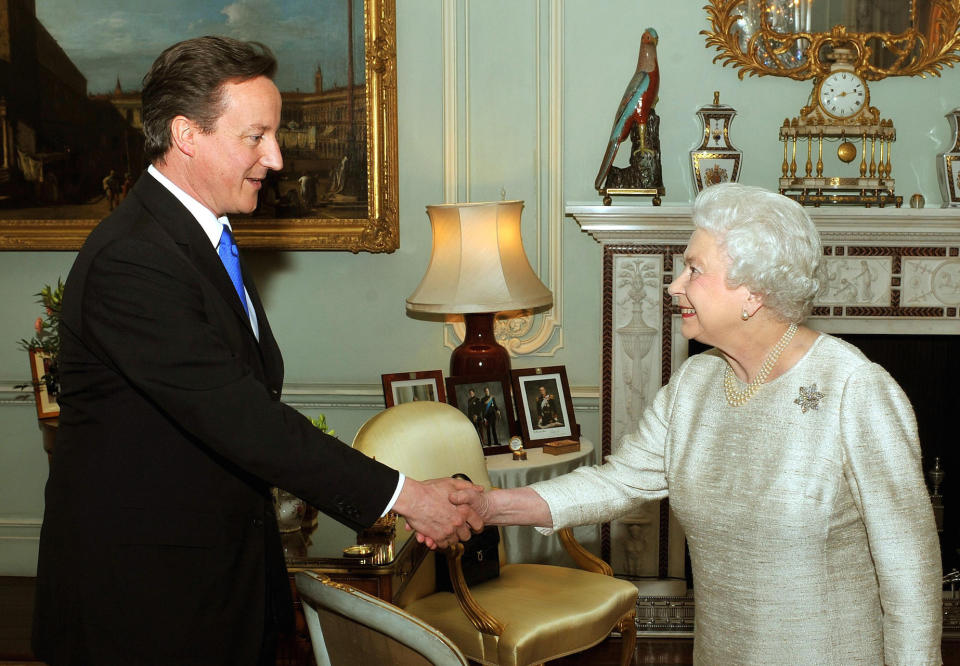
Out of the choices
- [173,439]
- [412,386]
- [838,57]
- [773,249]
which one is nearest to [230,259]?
[173,439]

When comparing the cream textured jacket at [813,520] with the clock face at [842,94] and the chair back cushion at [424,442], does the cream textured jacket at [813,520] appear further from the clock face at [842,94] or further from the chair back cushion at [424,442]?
the clock face at [842,94]

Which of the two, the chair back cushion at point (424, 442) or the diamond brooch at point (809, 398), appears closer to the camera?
the diamond brooch at point (809, 398)

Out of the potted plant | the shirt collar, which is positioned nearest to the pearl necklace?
the shirt collar

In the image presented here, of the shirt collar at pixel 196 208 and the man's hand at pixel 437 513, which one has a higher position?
the shirt collar at pixel 196 208

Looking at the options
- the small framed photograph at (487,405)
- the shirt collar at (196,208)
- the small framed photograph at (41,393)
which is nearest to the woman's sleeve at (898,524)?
the shirt collar at (196,208)

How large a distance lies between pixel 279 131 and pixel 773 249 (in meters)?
2.84

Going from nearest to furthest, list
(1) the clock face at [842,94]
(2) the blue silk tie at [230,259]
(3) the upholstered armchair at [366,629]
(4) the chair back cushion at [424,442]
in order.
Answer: (3) the upholstered armchair at [366,629] → (2) the blue silk tie at [230,259] → (4) the chair back cushion at [424,442] → (1) the clock face at [842,94]

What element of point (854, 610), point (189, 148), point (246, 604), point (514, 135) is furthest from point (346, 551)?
point (514, 135)

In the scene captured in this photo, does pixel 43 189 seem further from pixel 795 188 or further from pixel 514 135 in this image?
pixel 795 188

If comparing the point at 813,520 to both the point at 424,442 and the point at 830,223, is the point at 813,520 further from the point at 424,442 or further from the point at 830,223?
the point at 830,223

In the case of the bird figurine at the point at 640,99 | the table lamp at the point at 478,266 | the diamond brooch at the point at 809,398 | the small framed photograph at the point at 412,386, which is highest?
the bird figurine at the point at 640,99

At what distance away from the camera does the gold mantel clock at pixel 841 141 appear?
3.92 meters

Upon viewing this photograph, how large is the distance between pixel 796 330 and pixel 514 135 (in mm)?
2480

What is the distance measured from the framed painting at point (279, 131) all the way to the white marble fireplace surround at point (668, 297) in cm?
97
